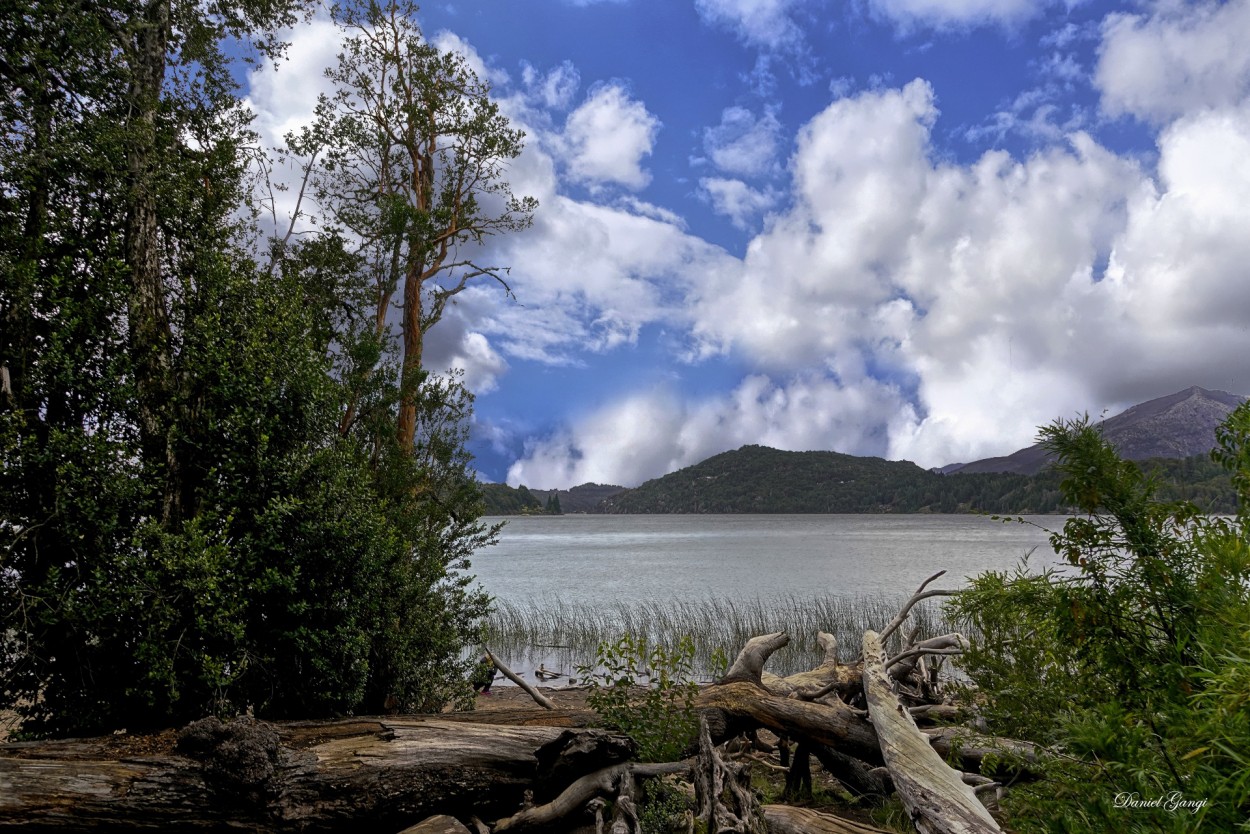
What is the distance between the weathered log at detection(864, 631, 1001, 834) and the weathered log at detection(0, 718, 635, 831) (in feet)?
7.26

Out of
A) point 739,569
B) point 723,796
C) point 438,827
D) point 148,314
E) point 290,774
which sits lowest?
point 739,569

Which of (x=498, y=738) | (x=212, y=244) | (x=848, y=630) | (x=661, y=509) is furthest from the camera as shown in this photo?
(x=661, y=509)

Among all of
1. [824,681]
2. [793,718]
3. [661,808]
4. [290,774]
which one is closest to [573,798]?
[661,808]

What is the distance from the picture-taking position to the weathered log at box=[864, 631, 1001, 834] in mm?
3898

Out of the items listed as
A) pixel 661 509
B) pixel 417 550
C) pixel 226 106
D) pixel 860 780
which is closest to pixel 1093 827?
pixel 860 780

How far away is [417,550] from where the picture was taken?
9195 millimetres

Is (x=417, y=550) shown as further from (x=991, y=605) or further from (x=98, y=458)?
(x=991, y=605)

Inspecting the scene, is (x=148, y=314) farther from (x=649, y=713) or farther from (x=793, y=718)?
(x=793, y=718)

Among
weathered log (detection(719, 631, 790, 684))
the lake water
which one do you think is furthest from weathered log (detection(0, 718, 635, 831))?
the lake water

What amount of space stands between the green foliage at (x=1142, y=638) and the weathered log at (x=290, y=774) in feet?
13.0

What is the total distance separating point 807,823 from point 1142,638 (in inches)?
A: 118

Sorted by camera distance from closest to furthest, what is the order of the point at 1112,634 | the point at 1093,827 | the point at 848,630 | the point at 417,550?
the point at 1093,827
the point at 1112,634
the point at 417,550
the point at 848,630

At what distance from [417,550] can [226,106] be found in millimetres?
6735

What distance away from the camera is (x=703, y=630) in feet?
59.0
